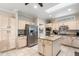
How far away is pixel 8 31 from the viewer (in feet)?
7.48

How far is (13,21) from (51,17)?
1.60m

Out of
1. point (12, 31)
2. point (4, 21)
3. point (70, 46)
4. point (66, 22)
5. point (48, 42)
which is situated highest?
point (4, 21)

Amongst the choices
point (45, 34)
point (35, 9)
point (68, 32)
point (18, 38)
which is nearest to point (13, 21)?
point (18, 38)

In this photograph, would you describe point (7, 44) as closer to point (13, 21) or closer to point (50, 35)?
point (13, 21)

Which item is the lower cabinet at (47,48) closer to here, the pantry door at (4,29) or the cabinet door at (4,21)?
the pantry door at (4,29)

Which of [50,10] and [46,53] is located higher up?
[50,10]

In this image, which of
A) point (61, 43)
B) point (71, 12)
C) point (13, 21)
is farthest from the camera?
point (13, 21)

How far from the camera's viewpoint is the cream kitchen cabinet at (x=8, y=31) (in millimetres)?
2090

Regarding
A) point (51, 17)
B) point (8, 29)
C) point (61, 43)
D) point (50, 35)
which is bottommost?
point (61, 43)

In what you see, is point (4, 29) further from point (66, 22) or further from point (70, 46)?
point (70, 46)

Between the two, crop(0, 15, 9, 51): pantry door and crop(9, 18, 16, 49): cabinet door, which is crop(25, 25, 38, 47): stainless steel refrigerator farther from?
crop(0, 15, 9, 51): pantry door

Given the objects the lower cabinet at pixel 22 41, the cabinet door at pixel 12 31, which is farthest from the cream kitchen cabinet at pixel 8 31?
the lower cabinet at pixel 22 41

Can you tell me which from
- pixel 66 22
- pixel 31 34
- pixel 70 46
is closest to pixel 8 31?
pixel 31 34

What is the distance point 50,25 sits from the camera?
150cm
